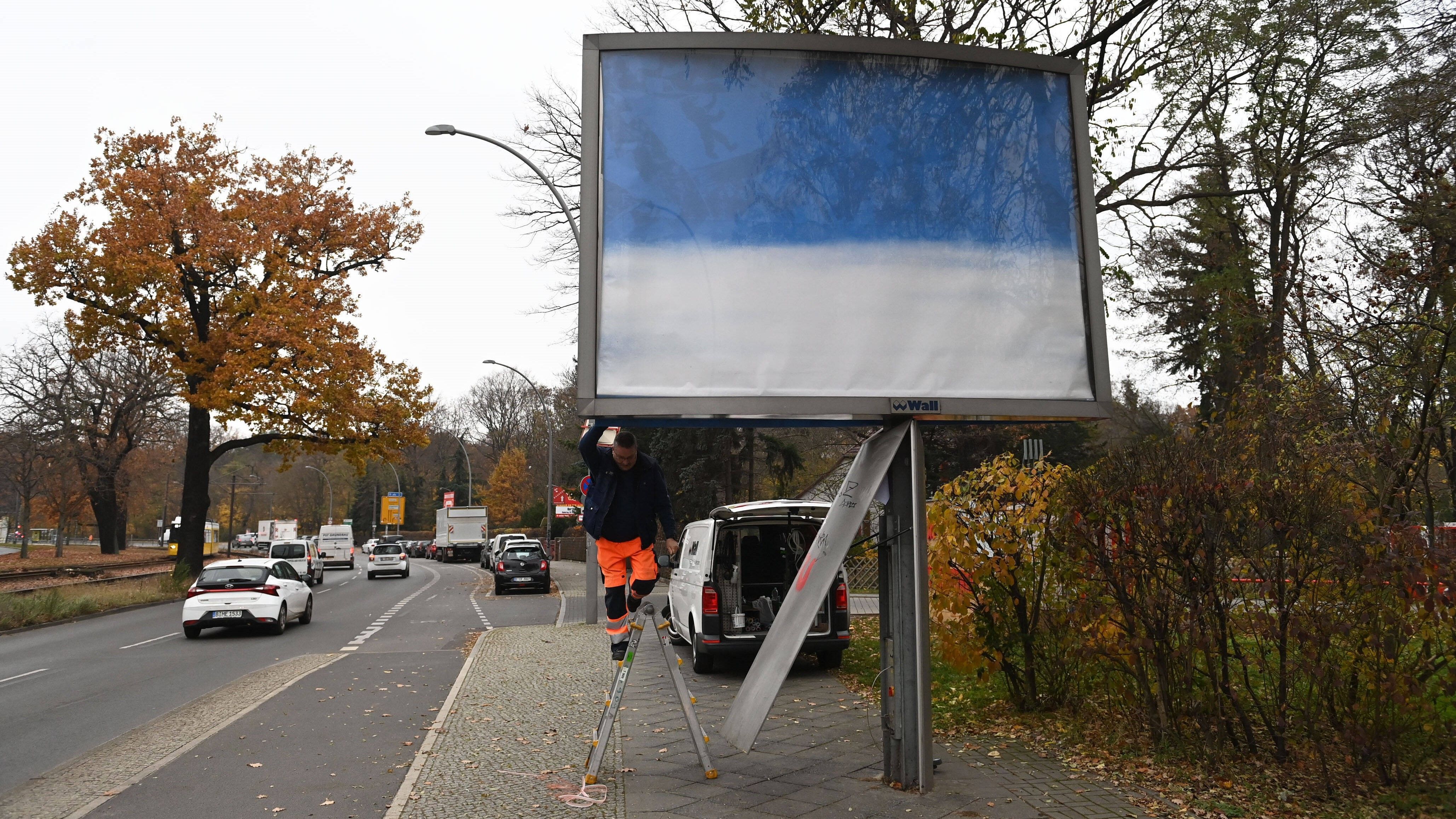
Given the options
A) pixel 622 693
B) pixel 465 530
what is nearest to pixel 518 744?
pixel 622 693

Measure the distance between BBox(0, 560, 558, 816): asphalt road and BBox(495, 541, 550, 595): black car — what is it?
650 cm

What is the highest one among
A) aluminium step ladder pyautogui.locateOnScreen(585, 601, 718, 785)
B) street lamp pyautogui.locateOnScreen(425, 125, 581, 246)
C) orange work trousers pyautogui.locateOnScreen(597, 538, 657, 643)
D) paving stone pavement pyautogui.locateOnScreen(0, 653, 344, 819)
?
street lamp pyautogui.locateOnScreen(425, 125, 581, 246)

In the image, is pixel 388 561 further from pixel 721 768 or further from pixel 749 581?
pixel 721 768

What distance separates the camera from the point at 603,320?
234 inches

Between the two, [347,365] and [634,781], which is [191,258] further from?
[634,781]

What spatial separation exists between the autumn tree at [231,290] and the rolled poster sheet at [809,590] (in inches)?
1065

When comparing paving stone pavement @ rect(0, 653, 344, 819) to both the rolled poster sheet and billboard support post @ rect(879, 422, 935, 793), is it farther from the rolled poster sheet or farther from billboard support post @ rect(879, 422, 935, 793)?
billboard support post @ rect(879, 422, 935, 793)

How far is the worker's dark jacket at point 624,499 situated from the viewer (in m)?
6.38

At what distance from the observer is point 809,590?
595 centimetres

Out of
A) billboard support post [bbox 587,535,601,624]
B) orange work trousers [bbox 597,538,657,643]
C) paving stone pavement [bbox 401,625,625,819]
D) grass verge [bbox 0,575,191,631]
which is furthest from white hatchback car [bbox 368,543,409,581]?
orange work trousers [bbox 597,538,657,643]

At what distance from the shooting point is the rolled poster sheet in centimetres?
573

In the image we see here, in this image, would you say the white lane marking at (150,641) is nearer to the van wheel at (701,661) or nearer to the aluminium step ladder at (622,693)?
the van wheel at (701,661)

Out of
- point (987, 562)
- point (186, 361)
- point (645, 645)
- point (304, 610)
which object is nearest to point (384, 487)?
point (186, 361)

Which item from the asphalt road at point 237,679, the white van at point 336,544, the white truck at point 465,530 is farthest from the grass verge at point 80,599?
the white truck at point 465,530
